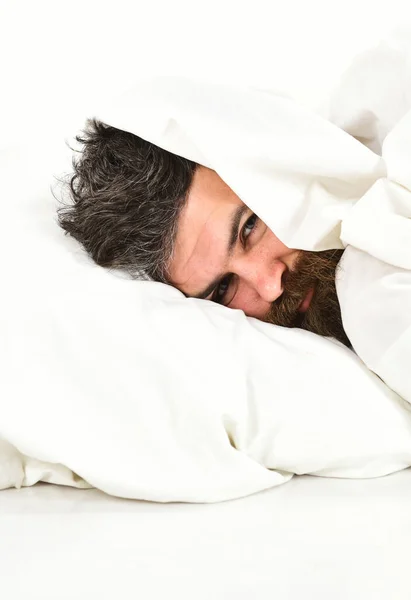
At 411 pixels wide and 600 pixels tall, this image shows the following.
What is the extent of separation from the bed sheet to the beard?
27 centimetres

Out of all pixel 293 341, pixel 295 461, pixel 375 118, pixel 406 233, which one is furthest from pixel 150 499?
pixel 375 118

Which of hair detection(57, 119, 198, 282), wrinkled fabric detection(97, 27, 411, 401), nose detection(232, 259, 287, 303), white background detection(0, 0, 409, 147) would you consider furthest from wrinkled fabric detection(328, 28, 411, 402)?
white background detection(0, 0, 409, 147)

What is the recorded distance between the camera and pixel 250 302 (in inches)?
55.1

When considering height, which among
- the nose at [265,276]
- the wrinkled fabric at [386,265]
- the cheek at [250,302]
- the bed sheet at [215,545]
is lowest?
the bed sheet at [215,545]

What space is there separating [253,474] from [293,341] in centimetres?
21

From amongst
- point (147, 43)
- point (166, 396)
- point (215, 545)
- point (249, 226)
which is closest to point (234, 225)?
point (249, 226)

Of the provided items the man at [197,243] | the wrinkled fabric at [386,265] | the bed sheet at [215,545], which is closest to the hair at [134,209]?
the man at [197,243]

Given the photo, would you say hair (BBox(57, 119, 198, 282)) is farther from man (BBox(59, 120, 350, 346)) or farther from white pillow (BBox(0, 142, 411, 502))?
white pillow (BBox(0, 142, 411, 502))

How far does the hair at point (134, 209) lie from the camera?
4.57ft

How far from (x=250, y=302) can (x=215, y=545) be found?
51 cm

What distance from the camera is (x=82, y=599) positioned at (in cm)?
86

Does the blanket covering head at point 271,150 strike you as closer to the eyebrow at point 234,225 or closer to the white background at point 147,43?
the eyebrow at point 234,225

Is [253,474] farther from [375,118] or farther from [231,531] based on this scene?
[375,118]

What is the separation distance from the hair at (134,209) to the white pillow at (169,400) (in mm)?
168
